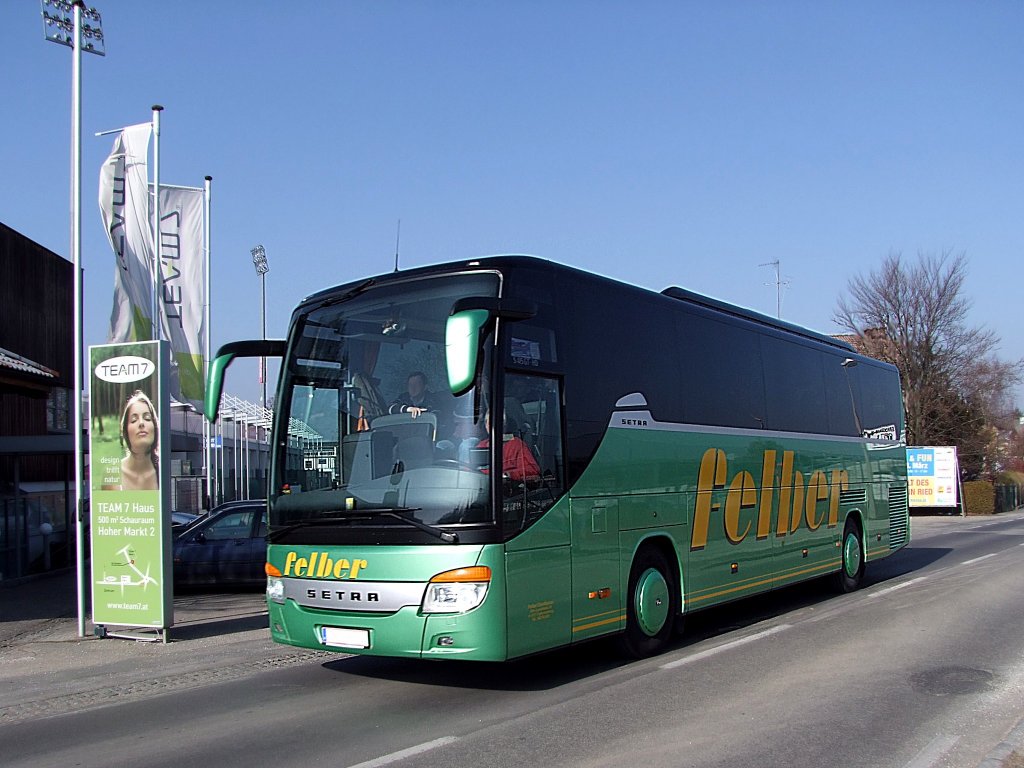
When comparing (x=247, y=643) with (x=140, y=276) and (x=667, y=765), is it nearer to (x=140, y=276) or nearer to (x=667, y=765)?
(x=667, y=765)

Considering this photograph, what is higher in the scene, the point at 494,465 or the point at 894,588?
the point at 494,465

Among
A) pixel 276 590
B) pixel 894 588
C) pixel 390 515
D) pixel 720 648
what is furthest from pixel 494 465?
pixel 894 588

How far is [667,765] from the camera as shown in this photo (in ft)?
19.3

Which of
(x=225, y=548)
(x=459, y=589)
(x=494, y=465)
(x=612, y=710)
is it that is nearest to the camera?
(x=612, y=710)

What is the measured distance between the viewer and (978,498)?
50.6 m

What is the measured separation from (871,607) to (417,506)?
755cm

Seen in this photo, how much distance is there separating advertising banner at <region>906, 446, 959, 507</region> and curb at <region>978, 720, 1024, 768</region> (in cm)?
4276

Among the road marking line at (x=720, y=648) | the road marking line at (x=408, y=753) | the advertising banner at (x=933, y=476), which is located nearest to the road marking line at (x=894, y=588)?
the road marking line at (x=720, y=648)

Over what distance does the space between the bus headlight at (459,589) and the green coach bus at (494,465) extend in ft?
0.05

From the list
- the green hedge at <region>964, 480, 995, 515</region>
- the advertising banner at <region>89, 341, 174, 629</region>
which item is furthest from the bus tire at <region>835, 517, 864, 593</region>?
the green hedge at <region>964, 480, 995, 515</region>

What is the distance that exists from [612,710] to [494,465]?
2003 mm

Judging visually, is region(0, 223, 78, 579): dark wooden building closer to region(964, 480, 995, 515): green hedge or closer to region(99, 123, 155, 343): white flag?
region(99, 123, 155, 343): white flag

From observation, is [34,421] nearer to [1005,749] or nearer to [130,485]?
[130,485]

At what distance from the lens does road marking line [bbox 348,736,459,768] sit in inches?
239
